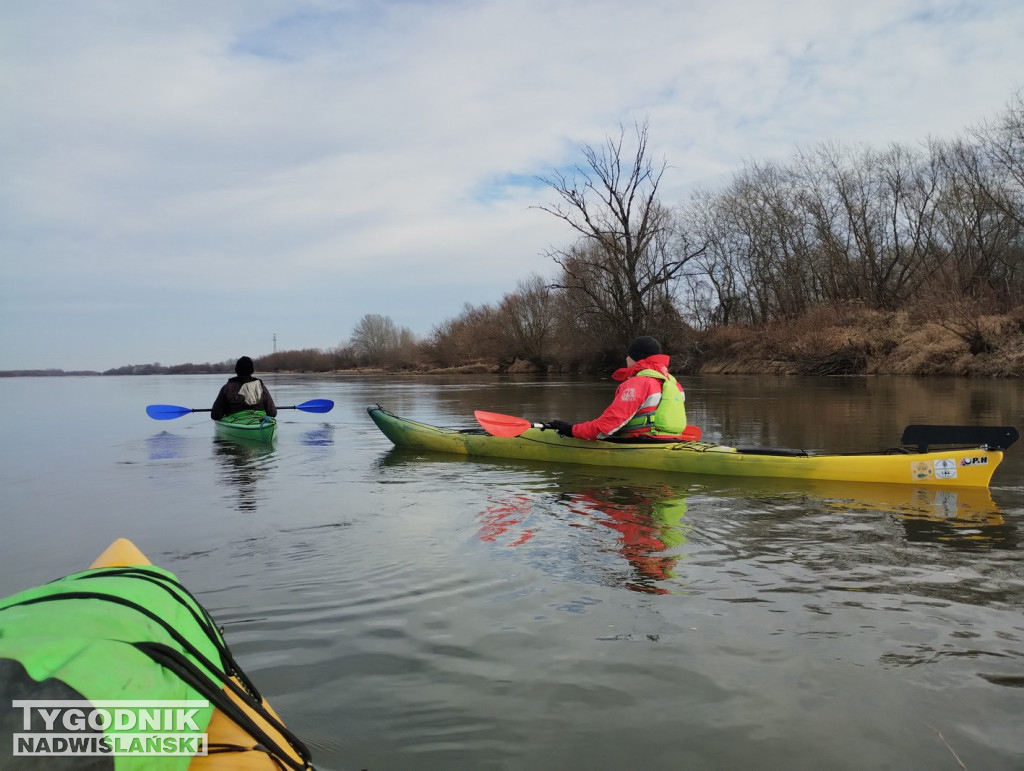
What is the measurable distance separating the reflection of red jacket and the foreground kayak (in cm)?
21

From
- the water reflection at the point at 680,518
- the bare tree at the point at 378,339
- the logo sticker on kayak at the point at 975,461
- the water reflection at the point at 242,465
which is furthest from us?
the bare tree at the point at 378,339

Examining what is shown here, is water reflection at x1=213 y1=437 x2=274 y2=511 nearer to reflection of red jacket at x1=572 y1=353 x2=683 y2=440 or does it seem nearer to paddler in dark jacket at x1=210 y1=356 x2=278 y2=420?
paddler in dark jacket at x1=210 y1=356 x2=278 y2=420

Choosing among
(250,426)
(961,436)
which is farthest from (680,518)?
(250,426)

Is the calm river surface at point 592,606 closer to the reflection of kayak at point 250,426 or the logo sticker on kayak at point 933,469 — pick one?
the logo sticker on kayak at point 933,469

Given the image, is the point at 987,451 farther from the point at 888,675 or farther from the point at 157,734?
the point at 157,734

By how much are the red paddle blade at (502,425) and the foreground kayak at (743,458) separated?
0.30 ft

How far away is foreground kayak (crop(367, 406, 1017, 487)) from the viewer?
6402mm

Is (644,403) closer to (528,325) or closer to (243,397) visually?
(243,397)

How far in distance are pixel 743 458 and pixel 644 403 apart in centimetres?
121

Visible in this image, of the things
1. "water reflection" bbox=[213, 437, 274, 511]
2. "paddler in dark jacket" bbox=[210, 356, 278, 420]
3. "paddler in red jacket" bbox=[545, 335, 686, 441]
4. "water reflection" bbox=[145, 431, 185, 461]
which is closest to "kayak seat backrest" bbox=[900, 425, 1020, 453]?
"paddler in red jacket" bbox=[545, 335, 686, 441]

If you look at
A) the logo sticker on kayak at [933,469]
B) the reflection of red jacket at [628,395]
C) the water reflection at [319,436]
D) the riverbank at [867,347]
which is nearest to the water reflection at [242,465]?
the water reflection at [319,436]

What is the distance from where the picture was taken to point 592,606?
379cm

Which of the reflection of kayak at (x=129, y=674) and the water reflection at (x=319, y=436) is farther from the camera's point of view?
the water reflection at (x=319, y=436)

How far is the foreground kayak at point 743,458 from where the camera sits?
640 centimetres
